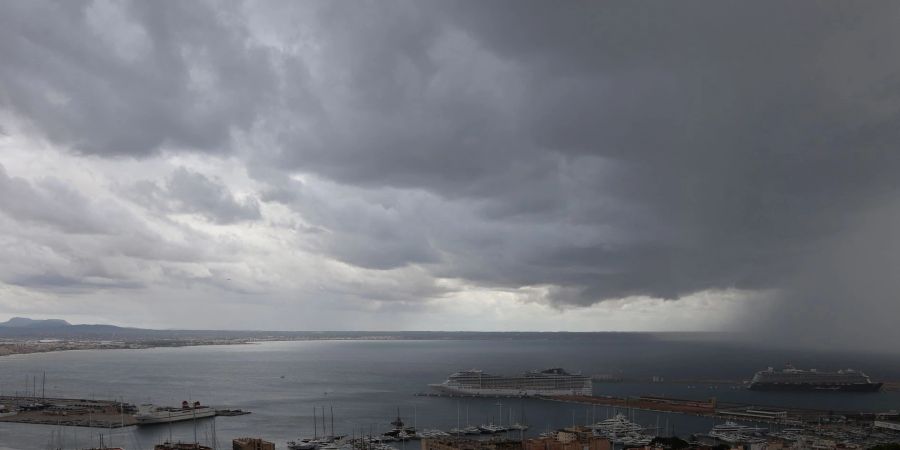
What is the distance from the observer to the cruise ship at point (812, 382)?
3472 inches

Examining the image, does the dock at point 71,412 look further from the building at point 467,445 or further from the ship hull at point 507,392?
the building at point 467,445

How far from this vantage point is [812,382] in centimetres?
9194

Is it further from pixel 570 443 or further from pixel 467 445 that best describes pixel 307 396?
pixel 570 443

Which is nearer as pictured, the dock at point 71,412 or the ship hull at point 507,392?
the dock at point 71,412

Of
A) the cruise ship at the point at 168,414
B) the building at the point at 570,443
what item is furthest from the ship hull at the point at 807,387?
the cruise ship at the point at 168,414

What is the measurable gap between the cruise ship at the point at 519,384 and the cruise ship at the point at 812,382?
2506 cm

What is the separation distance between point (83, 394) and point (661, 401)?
65.8 metres

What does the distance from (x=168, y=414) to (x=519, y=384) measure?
4195 cm

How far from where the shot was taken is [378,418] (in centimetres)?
6116

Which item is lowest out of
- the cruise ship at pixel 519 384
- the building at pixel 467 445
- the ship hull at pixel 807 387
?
the ship hull at pixel 807 387

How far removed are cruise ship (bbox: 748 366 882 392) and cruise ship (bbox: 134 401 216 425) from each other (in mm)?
68894

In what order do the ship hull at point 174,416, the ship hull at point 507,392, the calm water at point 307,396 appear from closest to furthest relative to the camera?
the calm water at point 307,396 → the ship hull at point 174,416 → the ship hull at point 507,392

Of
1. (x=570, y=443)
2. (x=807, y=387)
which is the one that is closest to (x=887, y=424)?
(x=570, y=443)

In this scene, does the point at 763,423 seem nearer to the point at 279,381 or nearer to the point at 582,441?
the point at 582,441
